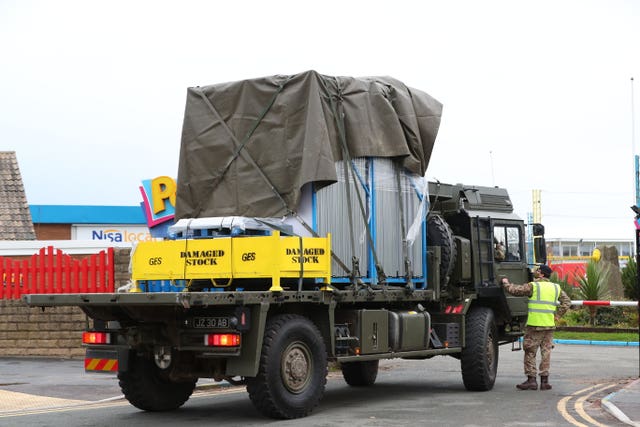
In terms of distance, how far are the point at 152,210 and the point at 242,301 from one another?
56.6 feet

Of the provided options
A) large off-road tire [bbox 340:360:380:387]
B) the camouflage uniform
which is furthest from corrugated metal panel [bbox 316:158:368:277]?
the camouflage uniform

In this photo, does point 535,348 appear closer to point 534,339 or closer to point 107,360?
point 534,339

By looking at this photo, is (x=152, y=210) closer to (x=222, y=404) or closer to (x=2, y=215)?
(x=2, y=215)

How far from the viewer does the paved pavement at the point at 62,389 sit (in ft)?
41.9

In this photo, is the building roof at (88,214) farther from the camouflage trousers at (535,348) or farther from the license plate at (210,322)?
the license plate at (210,322)

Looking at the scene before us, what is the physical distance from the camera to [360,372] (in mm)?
16016

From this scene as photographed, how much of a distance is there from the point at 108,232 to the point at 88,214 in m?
3.50

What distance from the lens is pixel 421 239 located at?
48.8 ft

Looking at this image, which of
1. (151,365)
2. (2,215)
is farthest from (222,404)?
(2,215)

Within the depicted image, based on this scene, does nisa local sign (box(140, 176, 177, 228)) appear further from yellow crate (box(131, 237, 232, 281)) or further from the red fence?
yellow crate (box(131, 237, 232, 281))

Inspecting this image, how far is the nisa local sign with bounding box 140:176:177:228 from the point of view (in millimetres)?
27328

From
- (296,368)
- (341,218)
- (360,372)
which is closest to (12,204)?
(360,372)

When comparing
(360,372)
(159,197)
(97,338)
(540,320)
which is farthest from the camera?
(159,197)

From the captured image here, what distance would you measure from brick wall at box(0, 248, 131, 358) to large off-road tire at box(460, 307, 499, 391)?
743 cm
